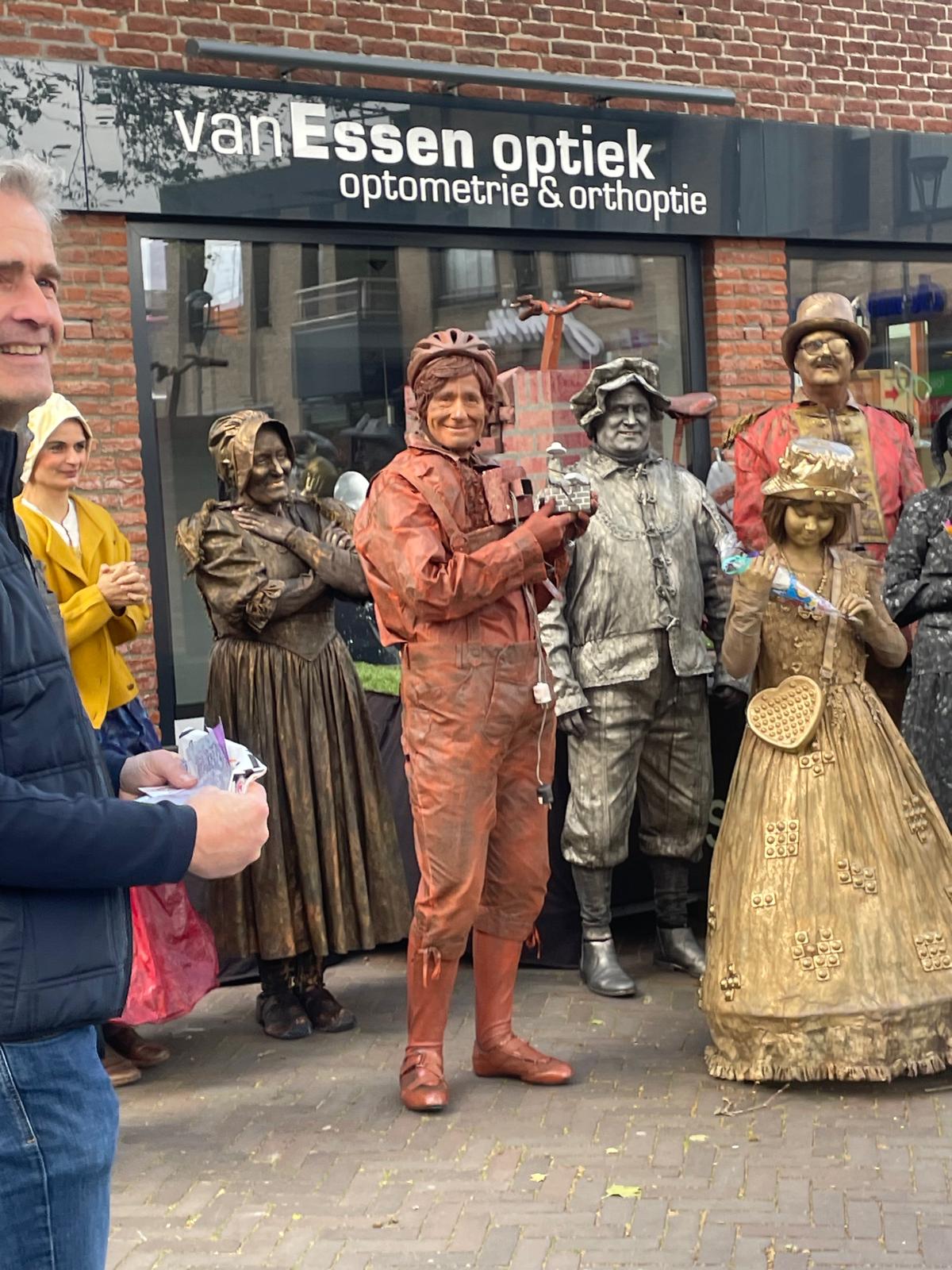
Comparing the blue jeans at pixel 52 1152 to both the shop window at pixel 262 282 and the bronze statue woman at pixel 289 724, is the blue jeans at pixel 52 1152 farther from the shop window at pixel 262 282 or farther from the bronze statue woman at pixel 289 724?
the shop window at pixel 262 282

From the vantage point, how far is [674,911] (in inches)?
257

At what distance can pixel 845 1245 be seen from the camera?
404cm

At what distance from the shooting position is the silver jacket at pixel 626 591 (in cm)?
615

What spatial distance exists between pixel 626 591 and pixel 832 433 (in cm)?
104

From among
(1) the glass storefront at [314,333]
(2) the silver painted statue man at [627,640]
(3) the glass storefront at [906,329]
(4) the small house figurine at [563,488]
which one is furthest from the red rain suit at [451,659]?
(3) the glass storefront at [906,329]

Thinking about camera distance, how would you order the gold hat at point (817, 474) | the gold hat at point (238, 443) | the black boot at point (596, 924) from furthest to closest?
1. the black boot at point (596, 924)
2. the gold hat at point (238, 443)
3. the gold hat at point (817, 474)

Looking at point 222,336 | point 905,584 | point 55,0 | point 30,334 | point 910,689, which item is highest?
point 55,0

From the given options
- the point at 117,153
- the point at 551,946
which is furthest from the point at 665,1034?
the point at 117,153

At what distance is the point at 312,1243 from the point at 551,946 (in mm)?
2537

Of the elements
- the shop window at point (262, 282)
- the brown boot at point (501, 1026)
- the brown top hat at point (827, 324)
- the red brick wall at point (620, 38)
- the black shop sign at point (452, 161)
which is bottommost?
the brown boot at point (501, 1026)

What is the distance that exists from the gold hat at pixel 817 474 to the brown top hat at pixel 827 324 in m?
1.26

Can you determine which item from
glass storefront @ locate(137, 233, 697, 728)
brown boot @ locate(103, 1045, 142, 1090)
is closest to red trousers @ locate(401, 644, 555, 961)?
brown boot @ locate(103, 1045, 142, 1090)

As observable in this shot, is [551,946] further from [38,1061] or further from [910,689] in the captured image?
[38,1061]

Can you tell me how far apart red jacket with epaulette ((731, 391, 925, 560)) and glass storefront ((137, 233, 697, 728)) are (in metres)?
2.57
